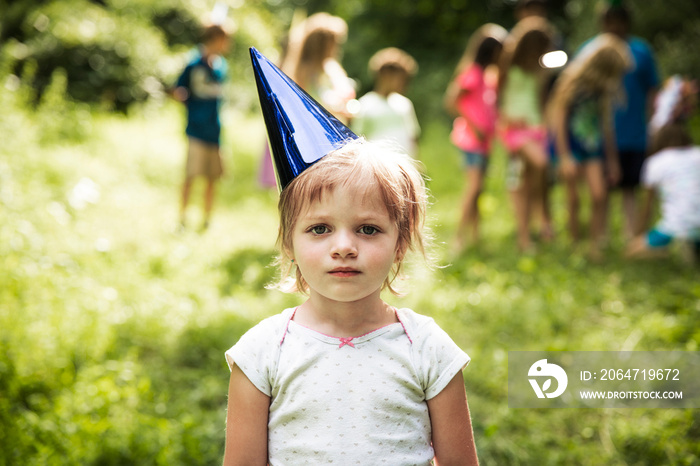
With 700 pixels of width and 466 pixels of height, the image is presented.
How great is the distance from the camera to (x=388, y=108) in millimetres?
5941

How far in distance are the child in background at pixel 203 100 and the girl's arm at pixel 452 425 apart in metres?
5.09

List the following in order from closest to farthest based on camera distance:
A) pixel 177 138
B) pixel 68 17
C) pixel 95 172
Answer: pixel 95 172 → pixel 177 138 → pixel 68 17

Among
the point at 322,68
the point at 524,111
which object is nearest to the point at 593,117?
the point at 524,111

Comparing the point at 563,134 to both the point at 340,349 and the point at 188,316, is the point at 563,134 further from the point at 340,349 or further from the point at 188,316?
the point at 340,349

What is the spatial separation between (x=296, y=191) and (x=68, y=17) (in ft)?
40.9

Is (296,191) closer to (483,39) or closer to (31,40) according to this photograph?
(483,39)

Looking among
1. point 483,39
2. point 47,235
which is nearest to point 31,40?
point 47,235

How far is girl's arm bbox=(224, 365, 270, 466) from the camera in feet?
5.42

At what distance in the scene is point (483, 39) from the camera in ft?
20.5

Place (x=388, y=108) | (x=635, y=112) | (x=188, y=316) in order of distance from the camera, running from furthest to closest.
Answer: (x=635, y=112)
(x=388, y=108)
(x=188, y=316)

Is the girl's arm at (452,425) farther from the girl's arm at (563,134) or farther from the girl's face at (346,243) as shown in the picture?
the girl's arm at (563,134)

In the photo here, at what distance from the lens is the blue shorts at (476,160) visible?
616 cm

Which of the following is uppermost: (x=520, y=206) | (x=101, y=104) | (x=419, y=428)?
(x=101, y=104)

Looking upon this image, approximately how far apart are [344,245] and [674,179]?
15.7 feet
